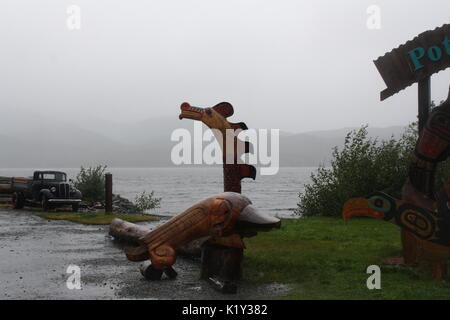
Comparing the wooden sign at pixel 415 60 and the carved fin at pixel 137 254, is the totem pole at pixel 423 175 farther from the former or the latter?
the carved fin at pixel 137 254

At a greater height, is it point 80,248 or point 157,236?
point 157,236

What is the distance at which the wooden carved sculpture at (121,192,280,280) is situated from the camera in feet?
27.5

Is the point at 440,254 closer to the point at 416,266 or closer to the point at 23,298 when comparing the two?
the point at 416,266

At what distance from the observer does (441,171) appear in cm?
1953

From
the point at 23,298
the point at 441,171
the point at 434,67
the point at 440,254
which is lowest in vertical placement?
the point at 23,298

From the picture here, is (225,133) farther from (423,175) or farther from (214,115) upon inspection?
(423,175)

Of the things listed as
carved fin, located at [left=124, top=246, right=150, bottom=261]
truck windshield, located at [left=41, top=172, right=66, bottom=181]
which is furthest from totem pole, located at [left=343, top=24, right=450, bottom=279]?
truck windshield, located at [left=41, top=172, right=66, bottom=181]

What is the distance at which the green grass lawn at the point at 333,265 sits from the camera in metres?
8.11

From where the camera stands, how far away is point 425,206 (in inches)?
356

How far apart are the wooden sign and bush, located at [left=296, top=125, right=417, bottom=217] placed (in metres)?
11.0

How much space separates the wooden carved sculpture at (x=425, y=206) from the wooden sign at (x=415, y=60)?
0.79 m
